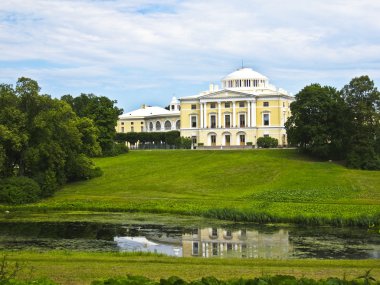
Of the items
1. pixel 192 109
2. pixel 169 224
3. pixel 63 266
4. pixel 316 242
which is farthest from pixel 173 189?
pixel 192 109

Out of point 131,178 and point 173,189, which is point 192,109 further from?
point 173,189

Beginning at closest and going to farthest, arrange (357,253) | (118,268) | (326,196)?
(118,268), (357,253), (326,196)

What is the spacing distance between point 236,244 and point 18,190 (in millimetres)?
22588

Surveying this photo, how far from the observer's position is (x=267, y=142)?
85625 millimetres

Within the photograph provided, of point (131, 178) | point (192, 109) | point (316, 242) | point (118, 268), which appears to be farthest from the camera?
point (192, 109)

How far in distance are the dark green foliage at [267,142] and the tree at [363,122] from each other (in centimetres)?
2113

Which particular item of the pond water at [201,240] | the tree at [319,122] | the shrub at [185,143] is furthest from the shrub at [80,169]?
the shrub at [185,143]

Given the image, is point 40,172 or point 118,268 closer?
point 118,268

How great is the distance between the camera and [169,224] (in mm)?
35844

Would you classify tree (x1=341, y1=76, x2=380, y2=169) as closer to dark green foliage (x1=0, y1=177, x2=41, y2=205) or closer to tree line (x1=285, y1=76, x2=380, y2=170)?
tree line (x1=285, y1=76, x2=380, y2=170)

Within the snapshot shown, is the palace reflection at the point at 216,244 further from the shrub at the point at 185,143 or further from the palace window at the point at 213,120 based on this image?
the palace window at the point at 213,120

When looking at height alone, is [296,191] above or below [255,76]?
below

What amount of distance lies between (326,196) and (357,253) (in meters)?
22.5

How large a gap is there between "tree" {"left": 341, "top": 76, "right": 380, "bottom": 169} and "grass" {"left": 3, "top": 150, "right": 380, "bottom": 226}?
246 cm
